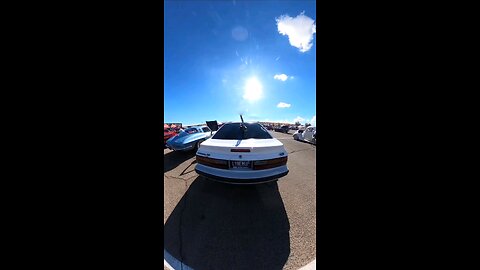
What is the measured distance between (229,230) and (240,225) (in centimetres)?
17

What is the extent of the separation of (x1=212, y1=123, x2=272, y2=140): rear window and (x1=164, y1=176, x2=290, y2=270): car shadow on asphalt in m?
1.14

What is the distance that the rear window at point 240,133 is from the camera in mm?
3600

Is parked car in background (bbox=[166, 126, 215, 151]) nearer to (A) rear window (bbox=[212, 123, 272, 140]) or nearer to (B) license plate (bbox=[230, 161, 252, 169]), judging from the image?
(A) rear window (bbox=[212, 123, 272, 140])

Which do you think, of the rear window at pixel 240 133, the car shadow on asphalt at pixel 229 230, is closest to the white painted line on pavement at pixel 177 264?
the car shadow on asphalt at pixel 229 230

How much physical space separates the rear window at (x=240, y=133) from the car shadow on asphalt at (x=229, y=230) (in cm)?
114

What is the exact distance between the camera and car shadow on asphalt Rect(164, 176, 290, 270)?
1735mm

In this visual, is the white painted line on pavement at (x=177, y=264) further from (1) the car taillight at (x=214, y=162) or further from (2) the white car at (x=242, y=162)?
(1) the car taillight at (x=214, y=162)

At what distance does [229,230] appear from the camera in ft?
7.03

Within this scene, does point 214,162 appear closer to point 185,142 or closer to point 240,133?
point 240,133

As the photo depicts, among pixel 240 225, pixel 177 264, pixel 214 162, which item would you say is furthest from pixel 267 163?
pixel 177 264
